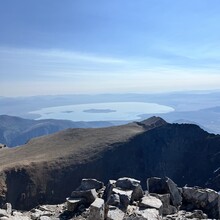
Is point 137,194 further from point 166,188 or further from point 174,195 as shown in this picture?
point 174,195

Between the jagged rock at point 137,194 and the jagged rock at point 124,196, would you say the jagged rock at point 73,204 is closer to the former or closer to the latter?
the jagged rock at point 124,196

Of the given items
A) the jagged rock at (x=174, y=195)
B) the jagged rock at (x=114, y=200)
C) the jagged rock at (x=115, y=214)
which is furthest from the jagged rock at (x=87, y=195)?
the jagged rock at (x=174, y=195)

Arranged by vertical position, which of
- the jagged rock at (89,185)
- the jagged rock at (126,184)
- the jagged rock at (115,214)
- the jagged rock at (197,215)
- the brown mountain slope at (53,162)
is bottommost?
the brown mountain slope at (53,162)

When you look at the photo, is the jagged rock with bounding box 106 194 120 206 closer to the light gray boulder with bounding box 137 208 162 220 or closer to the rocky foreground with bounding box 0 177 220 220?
the rocky foreground with bounding box 0 177 220 220

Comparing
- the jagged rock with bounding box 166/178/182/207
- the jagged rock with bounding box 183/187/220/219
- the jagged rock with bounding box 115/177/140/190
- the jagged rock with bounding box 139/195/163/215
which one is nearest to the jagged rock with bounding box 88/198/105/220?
the jagged rock with bounding box 139/195/163/215

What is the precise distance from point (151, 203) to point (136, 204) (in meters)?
1.31

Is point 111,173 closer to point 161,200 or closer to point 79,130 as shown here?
point 79,130

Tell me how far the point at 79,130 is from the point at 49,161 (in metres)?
32.2

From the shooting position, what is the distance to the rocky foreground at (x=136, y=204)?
17922 millimetres

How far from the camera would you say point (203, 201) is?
21.3 meters

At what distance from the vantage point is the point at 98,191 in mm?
23781

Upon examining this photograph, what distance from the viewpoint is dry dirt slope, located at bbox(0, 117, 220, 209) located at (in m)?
78.2

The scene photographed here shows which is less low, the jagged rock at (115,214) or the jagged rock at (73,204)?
the jagged rock at (115,214)

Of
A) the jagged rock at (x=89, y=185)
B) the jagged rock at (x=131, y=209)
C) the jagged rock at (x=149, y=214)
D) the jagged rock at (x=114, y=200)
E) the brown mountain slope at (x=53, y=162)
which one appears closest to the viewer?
the jagged rock at (x=149, y=214)
